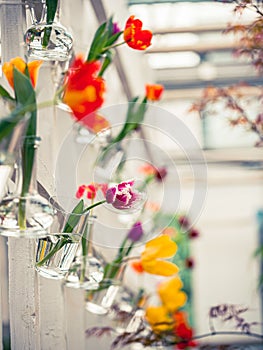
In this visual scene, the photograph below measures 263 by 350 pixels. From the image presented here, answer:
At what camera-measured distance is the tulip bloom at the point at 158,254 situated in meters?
1.60

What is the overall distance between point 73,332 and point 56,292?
1.26ft

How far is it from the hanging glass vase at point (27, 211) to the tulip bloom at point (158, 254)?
1.79 ft

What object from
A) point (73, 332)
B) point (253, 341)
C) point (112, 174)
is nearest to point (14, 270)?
point (112, 174)

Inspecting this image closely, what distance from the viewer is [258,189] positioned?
679cm

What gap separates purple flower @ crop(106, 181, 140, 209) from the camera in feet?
3.97

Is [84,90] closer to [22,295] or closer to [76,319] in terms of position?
[22,295]

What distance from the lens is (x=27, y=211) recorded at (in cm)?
107

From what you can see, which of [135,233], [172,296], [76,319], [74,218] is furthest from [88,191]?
[172,296]

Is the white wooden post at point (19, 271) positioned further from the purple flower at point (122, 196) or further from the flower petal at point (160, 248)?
the flower petal at point (160, 248)

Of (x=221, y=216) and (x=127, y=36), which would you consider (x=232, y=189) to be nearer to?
(x=221, y=216)

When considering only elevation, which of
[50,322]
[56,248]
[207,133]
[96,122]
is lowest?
[207,133]

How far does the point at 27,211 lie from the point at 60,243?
0.58 ft

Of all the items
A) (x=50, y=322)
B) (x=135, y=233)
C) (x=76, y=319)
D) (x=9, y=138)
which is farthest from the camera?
(x=76, y=319)

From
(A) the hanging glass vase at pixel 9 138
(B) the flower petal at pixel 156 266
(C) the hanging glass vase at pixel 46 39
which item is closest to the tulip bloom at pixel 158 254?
(B) the flower petal at pixel 156 266
